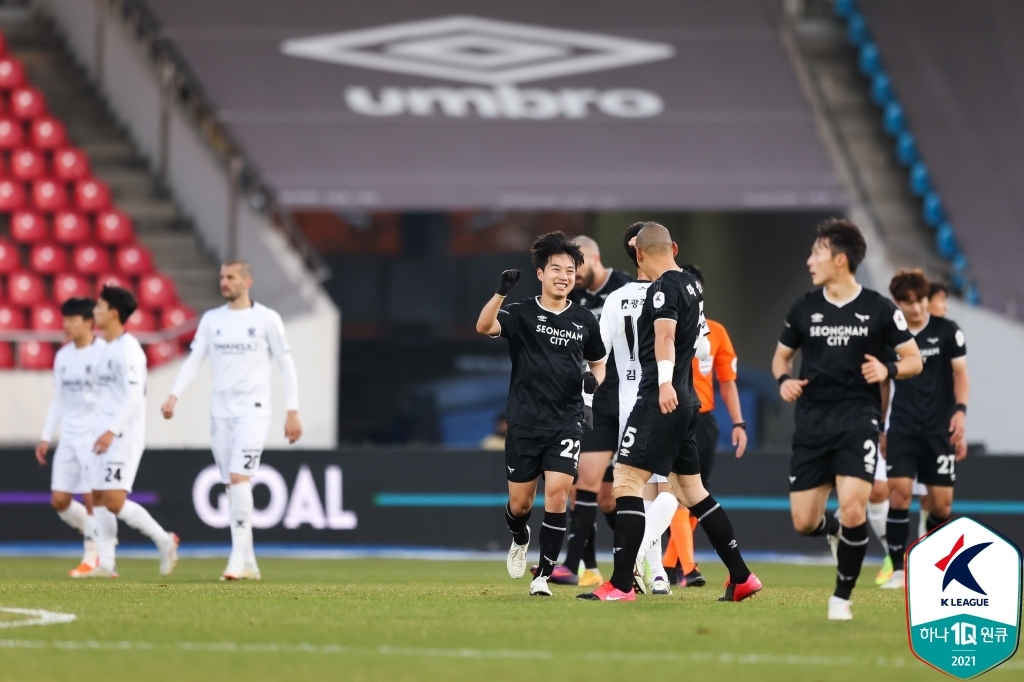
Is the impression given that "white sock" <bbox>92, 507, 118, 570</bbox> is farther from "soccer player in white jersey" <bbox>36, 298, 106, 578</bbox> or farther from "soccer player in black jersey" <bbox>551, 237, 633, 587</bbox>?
"soccer player in black jersey" <bbox>551, 237, 633, 587</bbox>

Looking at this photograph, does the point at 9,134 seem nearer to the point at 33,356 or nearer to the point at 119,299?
the point at 33,356

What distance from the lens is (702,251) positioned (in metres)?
21.5

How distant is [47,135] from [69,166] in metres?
0.62

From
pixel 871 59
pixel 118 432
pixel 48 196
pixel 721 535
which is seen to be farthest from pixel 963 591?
pixel 871 59

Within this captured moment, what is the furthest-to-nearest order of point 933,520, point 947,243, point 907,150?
1. point 907,150
2. point 947,243
3. point 933,520

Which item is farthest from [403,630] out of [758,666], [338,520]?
[338,520]

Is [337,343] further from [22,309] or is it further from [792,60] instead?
[792,60]

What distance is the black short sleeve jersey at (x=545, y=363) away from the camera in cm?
946

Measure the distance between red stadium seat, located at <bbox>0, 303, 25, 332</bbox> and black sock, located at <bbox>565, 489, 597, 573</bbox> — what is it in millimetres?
10580

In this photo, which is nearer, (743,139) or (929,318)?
(929,318)

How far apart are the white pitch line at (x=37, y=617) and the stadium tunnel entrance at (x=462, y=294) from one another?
38.1 feet

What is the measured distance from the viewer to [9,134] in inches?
830

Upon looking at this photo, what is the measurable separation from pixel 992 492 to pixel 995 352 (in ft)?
13.5

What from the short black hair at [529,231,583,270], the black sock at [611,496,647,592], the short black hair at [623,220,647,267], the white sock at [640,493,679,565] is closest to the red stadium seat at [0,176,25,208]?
the short black hair at [623,220,647,267]
